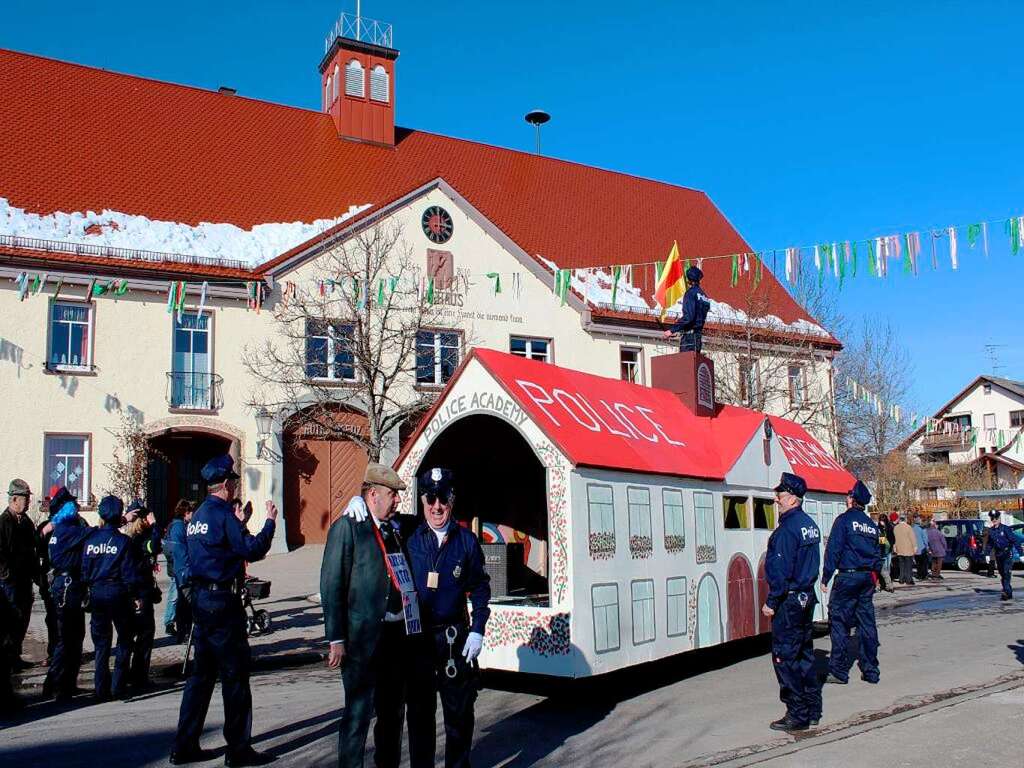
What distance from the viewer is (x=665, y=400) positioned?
11859mm

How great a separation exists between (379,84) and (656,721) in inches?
1043

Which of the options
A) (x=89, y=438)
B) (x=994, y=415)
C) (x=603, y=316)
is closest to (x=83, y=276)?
(x=89, y=438)

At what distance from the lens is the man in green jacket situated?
5852 millimetres

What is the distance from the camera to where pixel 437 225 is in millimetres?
26812

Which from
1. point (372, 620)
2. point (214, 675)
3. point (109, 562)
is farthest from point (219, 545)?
point (109, 562)

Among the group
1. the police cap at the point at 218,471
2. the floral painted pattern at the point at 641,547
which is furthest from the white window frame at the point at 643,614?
the police cap at the point at 218,471

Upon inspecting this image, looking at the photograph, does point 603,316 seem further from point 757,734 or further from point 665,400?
point 757,734

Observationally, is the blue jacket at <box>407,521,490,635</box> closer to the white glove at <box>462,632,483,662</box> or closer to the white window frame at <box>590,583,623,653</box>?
the white glove at <box>462,632,483,662</box>

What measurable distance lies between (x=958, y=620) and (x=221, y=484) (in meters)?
12.4

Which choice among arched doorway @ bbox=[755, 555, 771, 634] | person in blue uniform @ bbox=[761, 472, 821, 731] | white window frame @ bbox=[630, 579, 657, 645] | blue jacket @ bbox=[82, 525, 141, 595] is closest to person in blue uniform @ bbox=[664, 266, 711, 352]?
arched doorway @ bbox=[755, 555, 771, 634]

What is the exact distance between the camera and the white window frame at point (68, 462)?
72.2 ft

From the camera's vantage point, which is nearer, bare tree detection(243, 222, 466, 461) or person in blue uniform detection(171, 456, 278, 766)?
person in blue uniform detection(171, 456, 278, 766)

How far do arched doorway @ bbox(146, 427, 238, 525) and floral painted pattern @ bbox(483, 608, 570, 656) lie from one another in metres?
16.0

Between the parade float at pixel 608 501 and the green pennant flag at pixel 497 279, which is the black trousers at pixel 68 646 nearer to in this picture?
the parade float at pixel 608 501
